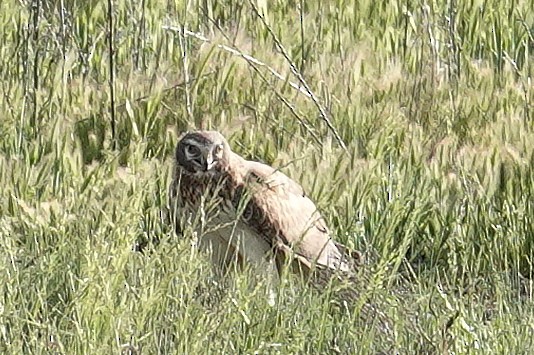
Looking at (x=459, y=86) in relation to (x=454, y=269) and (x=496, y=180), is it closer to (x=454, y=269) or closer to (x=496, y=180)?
(x=496, y=180)

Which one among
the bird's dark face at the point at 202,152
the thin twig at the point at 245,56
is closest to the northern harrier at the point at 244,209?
the bird's dark face at the point at 202,152

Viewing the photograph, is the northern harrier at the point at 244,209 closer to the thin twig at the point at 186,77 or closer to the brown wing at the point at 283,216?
the brown wing at the point at 283,216

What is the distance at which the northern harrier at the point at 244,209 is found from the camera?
14.9ft

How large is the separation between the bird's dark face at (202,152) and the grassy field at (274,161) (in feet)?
0.56

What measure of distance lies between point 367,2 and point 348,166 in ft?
5.88

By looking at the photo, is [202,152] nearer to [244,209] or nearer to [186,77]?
[244,209]

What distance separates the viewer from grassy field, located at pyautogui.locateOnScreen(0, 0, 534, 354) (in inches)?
148

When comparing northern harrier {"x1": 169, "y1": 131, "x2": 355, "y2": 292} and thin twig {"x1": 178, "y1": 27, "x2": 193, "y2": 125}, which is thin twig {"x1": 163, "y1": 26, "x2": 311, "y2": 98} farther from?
northern harrier {"x1": 169, "y1": 131, "x2": 355, "y2": 292}

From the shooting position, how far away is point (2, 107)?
5.57 m

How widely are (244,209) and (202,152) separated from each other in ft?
1.00

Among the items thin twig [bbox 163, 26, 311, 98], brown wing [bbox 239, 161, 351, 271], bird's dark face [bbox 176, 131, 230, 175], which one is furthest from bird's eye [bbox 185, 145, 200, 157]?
thin twig [bbox 163, 26, 311, 98]

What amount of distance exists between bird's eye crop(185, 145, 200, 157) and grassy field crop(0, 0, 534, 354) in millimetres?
185

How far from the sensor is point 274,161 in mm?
5363

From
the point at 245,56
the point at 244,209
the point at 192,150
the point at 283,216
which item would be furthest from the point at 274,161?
the point at 244,209
